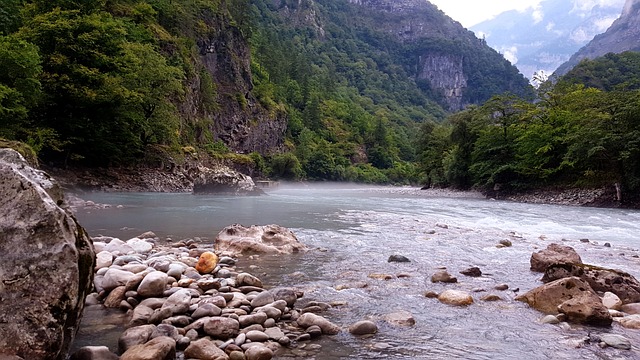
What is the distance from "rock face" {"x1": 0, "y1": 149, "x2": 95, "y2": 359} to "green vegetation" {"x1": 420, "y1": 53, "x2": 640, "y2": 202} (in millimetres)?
38279

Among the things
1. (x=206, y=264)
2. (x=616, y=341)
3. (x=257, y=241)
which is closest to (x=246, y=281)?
(x=206, y=264)

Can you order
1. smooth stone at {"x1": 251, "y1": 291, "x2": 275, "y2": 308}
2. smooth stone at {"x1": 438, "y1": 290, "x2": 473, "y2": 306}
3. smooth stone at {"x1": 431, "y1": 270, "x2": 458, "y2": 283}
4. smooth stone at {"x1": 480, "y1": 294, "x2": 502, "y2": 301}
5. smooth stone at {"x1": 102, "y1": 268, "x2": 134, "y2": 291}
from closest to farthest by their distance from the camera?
smooth stone at {"x1": 251, "y1": 291, "x2": 275, "y2": 308}
smooth stone at {"x1": 102, "y1": 268, "x2": 134, "y2": 291}
smooth stone at {"x1": 438, "y1": 290, "x2": 473, "y2": 306}
smooth stone at {"x1": 480, "y1": 294, "x2": 502, "y2": 301}
smooth stone at {"x1": 431, "y1": 270, "x2": 458, "y2": 283}

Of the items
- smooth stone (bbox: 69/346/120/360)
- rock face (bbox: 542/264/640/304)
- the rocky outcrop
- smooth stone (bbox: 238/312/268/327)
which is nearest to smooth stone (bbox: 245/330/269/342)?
smooth stone (bbox: 238/312/268/327)

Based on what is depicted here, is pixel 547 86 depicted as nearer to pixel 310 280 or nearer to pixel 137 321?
pixel 310 280

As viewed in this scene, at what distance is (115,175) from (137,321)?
27.7 metres

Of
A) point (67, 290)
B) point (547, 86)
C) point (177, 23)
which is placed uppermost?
point (177, 23)

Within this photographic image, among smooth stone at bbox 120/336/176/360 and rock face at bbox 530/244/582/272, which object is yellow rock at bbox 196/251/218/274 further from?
rock face at bbox 530/244/582/272

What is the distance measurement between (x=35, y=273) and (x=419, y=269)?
7.18 m

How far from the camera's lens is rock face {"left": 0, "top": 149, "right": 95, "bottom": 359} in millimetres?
3602

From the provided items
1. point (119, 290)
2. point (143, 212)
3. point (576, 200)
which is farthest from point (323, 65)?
point (119, 290)

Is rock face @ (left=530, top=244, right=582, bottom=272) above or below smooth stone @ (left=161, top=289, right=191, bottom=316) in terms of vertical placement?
above

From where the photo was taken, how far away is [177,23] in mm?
52938

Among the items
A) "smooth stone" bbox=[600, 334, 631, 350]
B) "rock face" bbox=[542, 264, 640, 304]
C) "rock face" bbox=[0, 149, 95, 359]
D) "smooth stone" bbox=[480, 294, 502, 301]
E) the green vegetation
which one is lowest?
"smooth stone" bbox=[480, 294, 502, 301]

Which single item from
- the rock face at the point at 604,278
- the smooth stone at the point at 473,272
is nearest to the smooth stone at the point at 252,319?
the smooth stone at the point at 473,272
